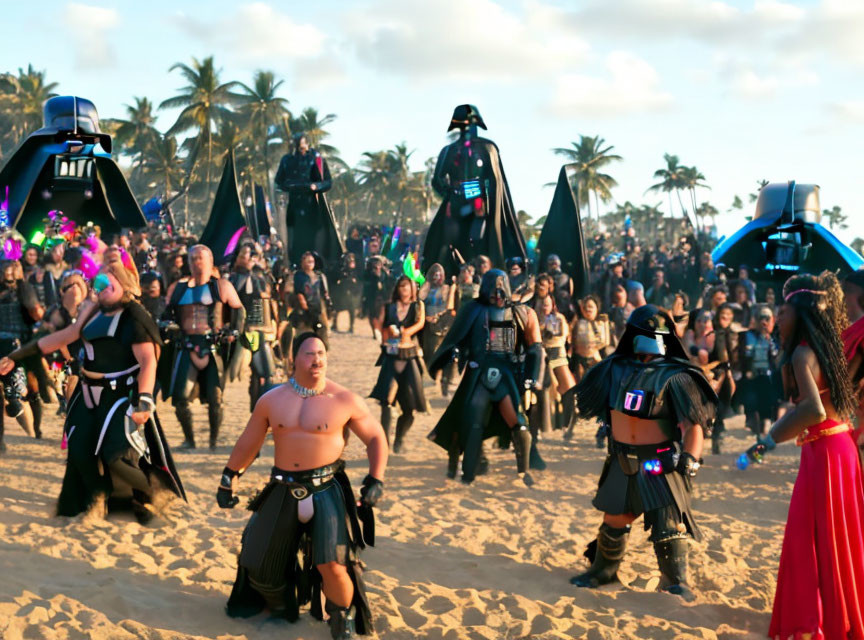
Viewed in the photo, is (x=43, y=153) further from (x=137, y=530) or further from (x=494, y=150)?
(x=137, y=530)

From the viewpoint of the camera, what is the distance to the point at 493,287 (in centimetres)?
738

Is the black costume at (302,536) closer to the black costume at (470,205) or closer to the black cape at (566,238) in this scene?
the black costume at (470,205)

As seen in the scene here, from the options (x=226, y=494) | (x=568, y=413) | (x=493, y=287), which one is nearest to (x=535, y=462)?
(x=568, y=413)

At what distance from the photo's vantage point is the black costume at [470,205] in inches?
567

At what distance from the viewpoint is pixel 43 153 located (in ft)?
40.0

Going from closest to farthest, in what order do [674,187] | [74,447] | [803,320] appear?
[803,320] → [74,447] → [674,187]

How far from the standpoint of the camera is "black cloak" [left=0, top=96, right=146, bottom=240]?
11883 mm

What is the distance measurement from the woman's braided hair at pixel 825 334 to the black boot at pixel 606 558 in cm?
146

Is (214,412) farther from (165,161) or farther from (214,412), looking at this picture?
(165,161)

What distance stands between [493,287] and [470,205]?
7.64m

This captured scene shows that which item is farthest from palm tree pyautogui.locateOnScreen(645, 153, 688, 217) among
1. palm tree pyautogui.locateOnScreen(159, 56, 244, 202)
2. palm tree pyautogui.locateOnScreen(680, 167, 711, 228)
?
palm tree pyautogui.locateOnScreen(159, 56, 244, 202)

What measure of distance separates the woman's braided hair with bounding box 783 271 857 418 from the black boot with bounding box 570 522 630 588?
146 centimetres

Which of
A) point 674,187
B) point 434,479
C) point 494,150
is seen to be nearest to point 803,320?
point 434,479

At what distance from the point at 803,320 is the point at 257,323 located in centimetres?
638
